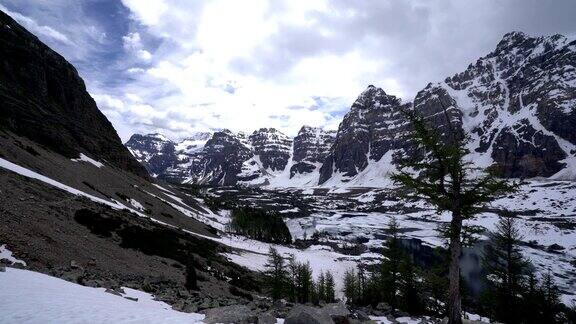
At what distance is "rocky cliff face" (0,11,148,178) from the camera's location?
81438mm

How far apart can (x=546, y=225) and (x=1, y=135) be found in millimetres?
188927

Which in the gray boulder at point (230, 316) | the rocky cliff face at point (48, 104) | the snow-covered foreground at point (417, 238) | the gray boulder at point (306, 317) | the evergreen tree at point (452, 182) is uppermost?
the rocky cliff face at point (48, 104)

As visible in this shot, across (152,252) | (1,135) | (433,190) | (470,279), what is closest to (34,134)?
(1,135)

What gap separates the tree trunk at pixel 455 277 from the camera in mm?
18062

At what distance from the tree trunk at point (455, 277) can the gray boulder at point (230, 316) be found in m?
9.73

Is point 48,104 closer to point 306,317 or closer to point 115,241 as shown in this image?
point 115,241

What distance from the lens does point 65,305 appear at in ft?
44.3

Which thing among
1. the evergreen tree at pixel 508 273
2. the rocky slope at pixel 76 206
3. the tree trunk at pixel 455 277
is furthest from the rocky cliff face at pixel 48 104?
the evergreen tree at pixel 508 273

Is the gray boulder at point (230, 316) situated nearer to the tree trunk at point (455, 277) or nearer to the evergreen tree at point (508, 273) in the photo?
the tree trunk at point (455, 277)

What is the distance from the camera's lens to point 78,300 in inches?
580

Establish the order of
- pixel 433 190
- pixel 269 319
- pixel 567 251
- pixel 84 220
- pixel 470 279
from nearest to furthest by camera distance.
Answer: pixel 269 319 < pixel 433 190 < pixel 84 220 < pixel 470 279 < pixel 567 251

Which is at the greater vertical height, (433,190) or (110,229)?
(433,190)

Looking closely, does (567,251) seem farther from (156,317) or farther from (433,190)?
(156,317)

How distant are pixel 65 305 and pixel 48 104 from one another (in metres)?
111
